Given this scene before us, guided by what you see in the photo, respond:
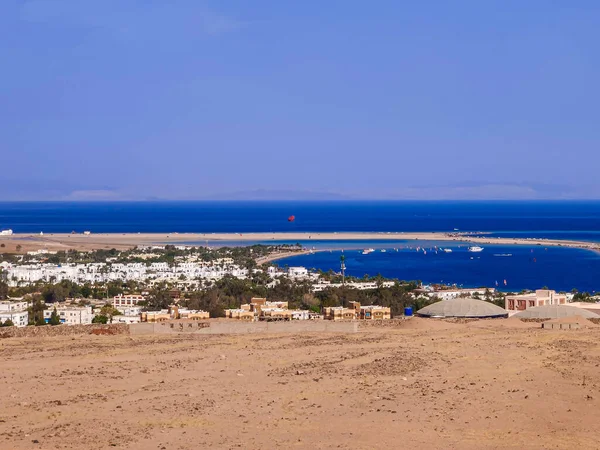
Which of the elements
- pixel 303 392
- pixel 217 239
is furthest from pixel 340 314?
pixel 217 239

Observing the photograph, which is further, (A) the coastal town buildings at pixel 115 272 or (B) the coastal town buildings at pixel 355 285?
(A) the coastal town buildings at pixel 115 272

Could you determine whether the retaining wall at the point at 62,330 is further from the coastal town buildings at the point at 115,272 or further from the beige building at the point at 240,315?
the coastal town buildings at the point at 115,272

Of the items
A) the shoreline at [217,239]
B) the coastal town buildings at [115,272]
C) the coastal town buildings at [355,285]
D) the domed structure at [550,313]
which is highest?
the shoreline at [217,239]

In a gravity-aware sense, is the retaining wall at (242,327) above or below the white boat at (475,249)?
above

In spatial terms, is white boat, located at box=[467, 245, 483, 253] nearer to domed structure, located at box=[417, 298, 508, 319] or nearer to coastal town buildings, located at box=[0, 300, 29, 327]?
coastal town buildings, located at box=[0, 300, 29, 327]

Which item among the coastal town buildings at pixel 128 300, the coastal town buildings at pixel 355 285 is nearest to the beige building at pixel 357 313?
the coastal town buildings at pixel 128 300

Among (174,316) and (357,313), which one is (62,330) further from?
(357,313)

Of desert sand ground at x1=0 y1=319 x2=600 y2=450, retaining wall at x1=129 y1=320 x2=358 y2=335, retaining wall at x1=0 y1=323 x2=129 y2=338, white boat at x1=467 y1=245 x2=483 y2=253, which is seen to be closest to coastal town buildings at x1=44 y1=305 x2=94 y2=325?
retaining wall at x1=0 y1=323 x2=129 y2=338
